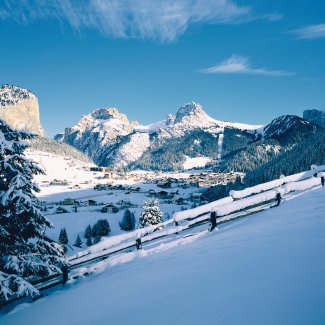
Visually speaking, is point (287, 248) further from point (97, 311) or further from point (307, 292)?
point (97, 311)

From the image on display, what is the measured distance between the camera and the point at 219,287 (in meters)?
6.46

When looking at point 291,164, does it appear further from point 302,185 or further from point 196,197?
point 302,185

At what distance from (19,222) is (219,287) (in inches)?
308

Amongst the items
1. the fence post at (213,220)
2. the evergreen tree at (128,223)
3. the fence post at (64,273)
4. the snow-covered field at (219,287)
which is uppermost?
the fence post at (213,220)

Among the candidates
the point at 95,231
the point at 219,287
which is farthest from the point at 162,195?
the point at 219,287

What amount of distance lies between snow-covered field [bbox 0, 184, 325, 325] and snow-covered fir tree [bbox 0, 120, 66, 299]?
109cm

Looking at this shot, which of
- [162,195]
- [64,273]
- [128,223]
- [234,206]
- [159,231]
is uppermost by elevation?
[234,206]

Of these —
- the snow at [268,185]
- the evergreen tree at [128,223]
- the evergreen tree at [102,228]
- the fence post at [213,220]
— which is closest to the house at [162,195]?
the evergreen tree at [128,223]

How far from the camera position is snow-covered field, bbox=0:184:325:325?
17.0 feet

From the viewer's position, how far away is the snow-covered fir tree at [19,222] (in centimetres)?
1060

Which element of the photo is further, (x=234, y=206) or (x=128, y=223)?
(x=128, y=223)

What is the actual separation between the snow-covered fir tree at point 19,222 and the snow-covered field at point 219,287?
109cm

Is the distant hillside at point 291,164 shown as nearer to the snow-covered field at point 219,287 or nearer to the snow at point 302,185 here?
the snow at point 302,185

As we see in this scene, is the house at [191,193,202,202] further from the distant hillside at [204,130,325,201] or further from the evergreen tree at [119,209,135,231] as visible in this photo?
the evergreen tree at [119,209,135,231]
